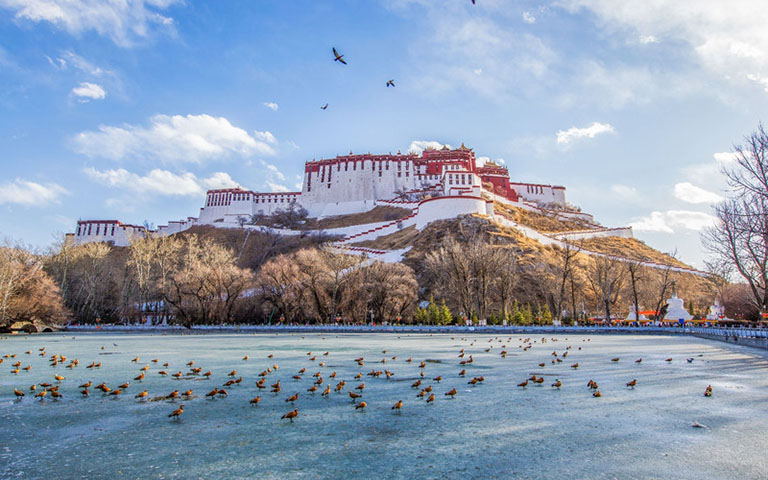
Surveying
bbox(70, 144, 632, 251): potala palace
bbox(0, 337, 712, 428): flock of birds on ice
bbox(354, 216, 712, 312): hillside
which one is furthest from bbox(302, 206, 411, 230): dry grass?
bbox(0, 337, 712, 428): flock of birds on ice

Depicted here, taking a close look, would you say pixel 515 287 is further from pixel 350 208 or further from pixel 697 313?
pixel 350 208

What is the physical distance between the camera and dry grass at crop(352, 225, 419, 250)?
62.2m

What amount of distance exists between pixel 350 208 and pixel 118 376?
87.6m

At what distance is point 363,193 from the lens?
98312mm

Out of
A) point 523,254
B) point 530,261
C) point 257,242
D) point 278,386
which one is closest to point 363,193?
point 257,242

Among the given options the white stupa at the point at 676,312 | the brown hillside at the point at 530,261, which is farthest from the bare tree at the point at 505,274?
the white stupa at the point at 676,312

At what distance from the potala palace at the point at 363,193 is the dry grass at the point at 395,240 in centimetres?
1731

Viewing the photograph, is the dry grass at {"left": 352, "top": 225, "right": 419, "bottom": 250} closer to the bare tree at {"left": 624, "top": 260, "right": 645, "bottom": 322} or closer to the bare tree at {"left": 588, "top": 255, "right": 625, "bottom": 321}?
the bare tree at {"left": 588, "top": 255, "right": 625, "bottom": 321}

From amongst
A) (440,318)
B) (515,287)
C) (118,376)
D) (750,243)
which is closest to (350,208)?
(515,287)

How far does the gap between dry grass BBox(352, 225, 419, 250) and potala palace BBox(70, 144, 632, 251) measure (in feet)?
56.8

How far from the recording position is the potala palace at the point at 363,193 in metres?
92.8

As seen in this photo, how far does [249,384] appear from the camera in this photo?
8250 mm

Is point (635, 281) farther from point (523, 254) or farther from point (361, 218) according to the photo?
point (361, 218)

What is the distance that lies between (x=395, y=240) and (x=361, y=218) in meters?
24.8
